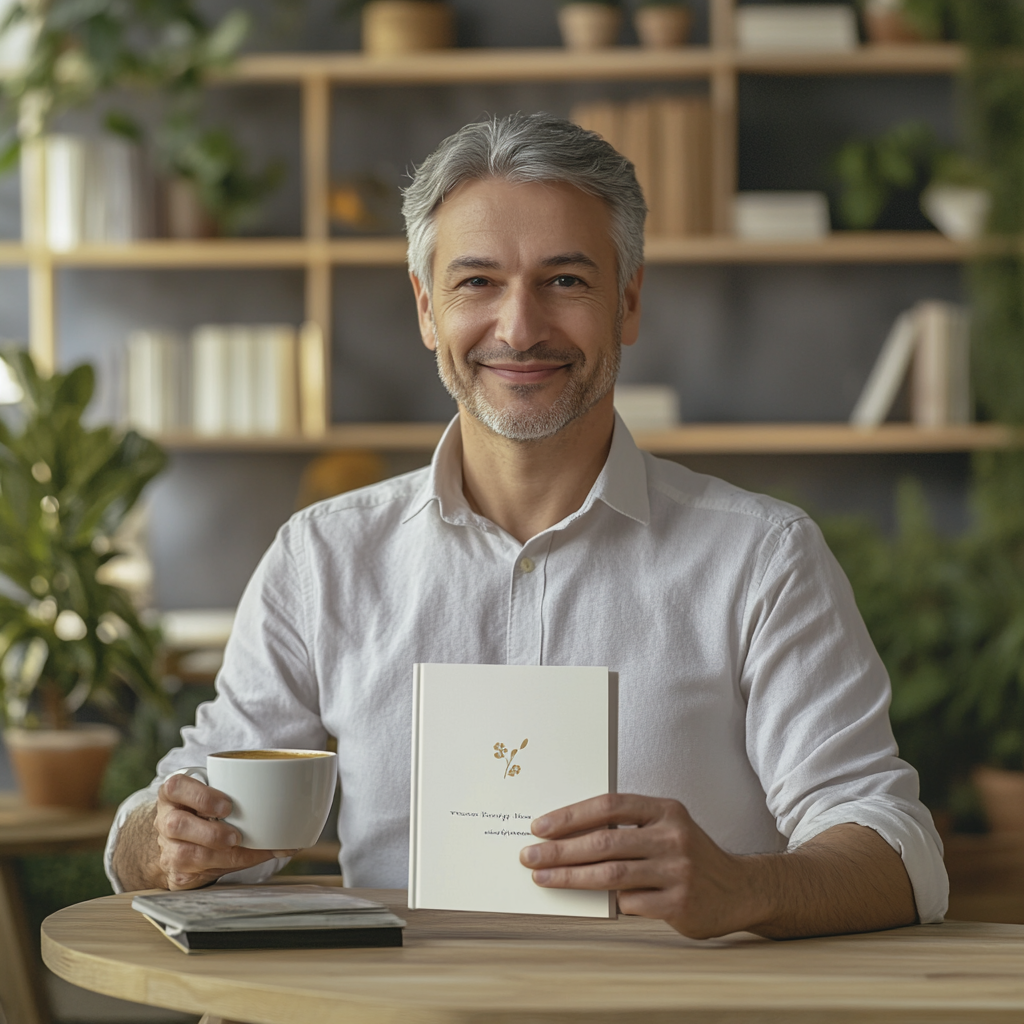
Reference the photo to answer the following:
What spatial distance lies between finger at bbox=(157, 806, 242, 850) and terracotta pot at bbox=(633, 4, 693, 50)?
301 centimetres

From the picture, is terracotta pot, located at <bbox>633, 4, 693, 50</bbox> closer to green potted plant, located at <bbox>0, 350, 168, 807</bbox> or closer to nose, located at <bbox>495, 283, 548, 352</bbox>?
green potted plant, located at <bbox>0, 350, 168, 807</bbox>

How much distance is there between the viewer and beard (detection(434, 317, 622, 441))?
4.60 feet

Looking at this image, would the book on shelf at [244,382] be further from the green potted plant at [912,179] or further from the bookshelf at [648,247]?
the green potted plant at [912,179]

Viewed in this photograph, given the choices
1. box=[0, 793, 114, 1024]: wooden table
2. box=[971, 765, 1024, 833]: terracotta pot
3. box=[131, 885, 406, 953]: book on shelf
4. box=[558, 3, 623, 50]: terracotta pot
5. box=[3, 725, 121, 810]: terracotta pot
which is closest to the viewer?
box=[131, 885, 406, 953]: book on shelf

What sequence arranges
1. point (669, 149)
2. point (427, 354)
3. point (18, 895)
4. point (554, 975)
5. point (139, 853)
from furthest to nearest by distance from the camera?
point (427, 354) < point (669, 149) < point (18, 895) < point (139, 853) < point (554, 975)

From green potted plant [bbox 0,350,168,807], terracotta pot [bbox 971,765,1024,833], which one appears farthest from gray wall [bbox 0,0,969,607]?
green potted plant [bbox 0,350,168,807]

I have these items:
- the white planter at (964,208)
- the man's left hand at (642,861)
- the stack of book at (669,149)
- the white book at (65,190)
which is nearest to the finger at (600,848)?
the man's left hand at (642,861)

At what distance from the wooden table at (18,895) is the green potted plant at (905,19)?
9.32 feet

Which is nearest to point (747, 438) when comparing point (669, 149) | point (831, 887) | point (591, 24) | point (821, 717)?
point (669, 149)

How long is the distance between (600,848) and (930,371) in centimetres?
284

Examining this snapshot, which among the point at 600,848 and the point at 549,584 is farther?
the point at 549,584

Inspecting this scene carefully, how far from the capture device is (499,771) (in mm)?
990

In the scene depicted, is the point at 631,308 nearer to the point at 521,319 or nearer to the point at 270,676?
the point at 521,319

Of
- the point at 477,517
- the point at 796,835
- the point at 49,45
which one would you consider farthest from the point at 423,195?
the point at 49,45
